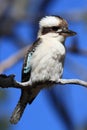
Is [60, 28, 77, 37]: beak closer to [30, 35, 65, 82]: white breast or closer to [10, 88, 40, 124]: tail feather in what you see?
[30, 35, 65, 82]: white breast

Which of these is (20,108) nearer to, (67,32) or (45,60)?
(45,60)

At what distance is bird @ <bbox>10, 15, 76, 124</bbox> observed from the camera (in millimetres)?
4258

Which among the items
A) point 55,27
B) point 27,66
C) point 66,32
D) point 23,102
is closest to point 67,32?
point 66,32

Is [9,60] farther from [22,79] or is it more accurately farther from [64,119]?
[22,79]

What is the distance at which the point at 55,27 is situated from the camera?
442 centimetres

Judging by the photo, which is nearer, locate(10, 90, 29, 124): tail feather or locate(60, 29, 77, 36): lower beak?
locate(60, 29, 77, 36): lower beak

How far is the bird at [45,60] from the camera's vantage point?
4.26 meters

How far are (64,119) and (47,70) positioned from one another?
221 cm

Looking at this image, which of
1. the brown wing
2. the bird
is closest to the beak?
the bird

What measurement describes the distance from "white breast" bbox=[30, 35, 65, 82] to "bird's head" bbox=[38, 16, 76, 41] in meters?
0.07

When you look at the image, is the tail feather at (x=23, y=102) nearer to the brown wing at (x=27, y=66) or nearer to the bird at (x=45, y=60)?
the bird at (x=45, y=60)

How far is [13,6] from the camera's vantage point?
311 inches

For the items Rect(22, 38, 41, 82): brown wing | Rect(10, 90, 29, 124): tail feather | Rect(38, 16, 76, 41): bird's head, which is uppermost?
Rect(38, 16, 76, 41): bird's head

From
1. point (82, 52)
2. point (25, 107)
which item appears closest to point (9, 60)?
point (82, 52)
